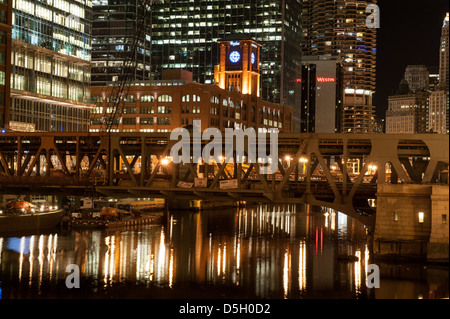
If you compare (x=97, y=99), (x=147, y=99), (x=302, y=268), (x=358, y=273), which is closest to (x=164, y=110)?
(x=147, y=99)

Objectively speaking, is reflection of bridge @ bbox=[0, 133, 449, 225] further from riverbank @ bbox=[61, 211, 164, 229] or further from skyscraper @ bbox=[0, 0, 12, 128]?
skyscraper @ bbox=[0, 0, 12, 128]

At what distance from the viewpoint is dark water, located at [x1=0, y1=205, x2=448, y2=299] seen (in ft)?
168

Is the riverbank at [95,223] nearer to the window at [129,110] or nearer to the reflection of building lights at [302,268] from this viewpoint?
the reflection of building lights at [302,268]

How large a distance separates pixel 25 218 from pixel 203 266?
34.8 meters

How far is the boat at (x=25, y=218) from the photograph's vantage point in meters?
84.2

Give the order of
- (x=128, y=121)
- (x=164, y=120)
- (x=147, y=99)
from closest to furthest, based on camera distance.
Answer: (x=164, y=120)
(x=147, y=99)
(x=128, y=121)

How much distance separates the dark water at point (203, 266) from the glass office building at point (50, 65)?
167 ft

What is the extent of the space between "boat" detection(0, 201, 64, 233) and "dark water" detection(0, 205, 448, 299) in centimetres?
408

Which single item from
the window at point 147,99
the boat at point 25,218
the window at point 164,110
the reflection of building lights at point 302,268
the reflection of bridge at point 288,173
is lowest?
the reflection of building lights at point 302,268

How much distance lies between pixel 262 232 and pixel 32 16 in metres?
70.3

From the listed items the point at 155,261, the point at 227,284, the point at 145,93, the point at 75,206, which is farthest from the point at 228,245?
the point at 145,93

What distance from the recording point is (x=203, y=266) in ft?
204
